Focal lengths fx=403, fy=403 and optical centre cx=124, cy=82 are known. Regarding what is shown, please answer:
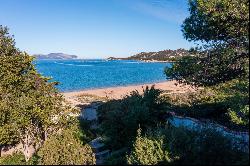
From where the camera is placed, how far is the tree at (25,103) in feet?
72.6

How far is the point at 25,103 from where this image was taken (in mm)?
21891

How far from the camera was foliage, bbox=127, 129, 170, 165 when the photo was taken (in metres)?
16.0

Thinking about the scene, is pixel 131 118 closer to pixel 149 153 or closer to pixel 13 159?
pixel 149 153

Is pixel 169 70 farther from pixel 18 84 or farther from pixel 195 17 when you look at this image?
pixel 18 84

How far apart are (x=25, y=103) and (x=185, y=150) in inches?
384

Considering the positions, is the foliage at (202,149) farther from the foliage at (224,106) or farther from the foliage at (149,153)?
the foliage at (224,106)

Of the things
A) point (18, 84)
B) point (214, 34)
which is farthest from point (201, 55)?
point (18, 84)

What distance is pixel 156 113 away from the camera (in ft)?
75.2

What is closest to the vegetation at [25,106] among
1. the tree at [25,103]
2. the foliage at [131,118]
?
the tree at [25,103]

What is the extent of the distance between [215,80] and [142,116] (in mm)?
5146

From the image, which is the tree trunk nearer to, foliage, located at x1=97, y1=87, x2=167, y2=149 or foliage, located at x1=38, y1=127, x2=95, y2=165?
foliage, located at x1=97, y1=87, x2=167, y2=149

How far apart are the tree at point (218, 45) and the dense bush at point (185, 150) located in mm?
2751

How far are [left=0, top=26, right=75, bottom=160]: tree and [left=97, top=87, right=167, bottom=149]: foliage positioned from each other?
3300 mm

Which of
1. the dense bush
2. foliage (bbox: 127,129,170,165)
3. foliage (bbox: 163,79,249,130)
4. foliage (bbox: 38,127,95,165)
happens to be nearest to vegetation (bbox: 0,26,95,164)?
foliage (bbox: 38,127,95,165)
